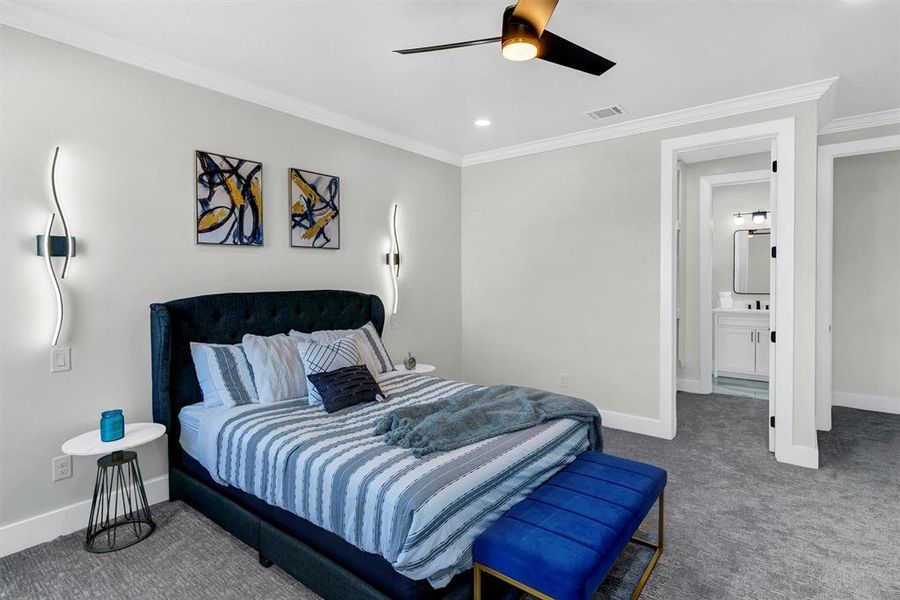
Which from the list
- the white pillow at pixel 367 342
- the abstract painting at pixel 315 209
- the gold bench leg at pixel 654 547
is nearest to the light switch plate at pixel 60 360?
the white pillow at pixel 367 342

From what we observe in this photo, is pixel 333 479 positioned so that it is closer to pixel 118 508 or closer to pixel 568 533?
pixel 568 533

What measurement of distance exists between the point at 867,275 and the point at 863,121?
164 centimetres

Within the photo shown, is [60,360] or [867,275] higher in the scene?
[867,275]

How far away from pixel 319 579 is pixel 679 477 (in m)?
2.52

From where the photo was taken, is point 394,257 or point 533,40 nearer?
point 533,40

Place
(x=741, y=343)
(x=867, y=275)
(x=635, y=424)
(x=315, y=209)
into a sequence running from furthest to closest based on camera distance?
(x=741, y=343) → (x=867, y=275) → (x=635, y=424) → (x=315, y=209)

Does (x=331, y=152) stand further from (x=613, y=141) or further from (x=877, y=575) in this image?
(x=877, y=575)

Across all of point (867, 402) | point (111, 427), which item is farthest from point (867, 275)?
point (111, 427)

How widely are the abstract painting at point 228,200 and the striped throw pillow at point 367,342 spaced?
835 millimetres

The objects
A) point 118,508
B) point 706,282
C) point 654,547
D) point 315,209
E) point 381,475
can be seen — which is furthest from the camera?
point 706,282

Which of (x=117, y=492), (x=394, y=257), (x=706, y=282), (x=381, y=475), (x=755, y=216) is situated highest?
(x=755, y=216)

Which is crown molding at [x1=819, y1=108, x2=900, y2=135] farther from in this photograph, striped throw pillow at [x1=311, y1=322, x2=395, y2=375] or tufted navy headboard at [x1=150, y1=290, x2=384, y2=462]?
tufted navy headboard at [x1=150, y1=290, x2=384, y2=462]

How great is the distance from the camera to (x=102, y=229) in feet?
8.78

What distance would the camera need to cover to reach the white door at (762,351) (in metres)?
6.00
